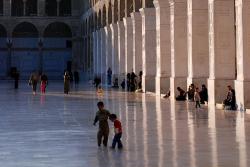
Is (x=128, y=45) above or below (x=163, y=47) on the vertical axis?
above

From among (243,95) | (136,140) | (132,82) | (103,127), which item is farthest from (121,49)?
(103,127)

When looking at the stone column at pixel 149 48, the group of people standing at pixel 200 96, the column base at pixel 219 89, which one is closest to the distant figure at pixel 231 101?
the group of people standing at pixel 200 96

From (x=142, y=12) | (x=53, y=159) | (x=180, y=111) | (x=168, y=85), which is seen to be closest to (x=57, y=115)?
(x=180, y=111)

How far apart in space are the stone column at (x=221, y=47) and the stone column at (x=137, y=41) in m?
16.5

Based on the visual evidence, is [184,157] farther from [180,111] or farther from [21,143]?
[180,111]

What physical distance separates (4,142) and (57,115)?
25.9 ft

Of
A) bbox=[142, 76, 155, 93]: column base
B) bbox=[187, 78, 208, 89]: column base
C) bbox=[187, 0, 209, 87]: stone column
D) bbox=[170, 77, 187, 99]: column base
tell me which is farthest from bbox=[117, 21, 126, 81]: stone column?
bbox=[187, 0, 209, 87]: stone column

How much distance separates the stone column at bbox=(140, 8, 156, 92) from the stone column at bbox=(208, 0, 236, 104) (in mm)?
12909

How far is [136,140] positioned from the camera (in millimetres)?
13969

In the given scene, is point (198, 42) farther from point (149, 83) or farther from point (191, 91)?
point (149, 83)

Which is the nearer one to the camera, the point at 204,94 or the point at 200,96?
the point at 200,96

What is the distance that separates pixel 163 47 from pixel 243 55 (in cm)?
1239

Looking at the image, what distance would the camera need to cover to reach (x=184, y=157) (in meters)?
11.2

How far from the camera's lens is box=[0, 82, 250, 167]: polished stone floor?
1095 centimetres
